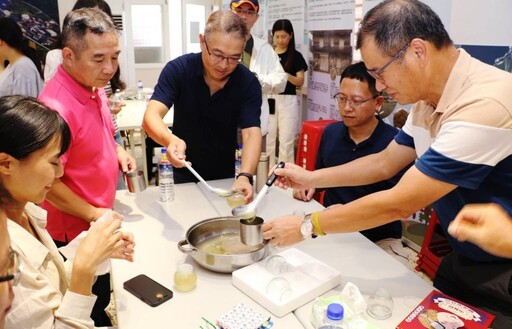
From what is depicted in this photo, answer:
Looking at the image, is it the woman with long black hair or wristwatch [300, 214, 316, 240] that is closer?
wristwatch [300, 214, 316, 240]

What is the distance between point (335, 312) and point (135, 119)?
11.6 ft

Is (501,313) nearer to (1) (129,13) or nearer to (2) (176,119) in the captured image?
A: (2) (176,119)

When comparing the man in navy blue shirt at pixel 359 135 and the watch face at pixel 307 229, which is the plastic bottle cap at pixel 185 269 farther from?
the man in navy blue shirt at pixel 359 135

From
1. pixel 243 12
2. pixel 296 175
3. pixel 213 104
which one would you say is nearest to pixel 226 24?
pixel 213 104

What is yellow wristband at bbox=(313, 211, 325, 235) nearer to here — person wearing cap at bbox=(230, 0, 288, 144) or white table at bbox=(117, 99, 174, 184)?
person wearing cap at bbox=(230, 0, 288, 144)

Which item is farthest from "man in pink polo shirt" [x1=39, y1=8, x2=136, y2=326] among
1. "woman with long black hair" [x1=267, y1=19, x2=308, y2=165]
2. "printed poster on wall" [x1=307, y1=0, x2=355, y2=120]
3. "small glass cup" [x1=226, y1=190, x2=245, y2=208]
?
"woman with long black hair" [x1=267, y1=19, x2=308, y2=165]

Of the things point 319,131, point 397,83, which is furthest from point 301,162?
point 397,83

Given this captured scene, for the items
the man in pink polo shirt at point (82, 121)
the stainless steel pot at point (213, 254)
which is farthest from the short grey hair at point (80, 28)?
the stainless steel pot at point (213, 254)

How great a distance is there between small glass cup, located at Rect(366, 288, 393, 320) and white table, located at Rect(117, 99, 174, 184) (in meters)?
2.75

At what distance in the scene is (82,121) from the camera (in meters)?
1.64

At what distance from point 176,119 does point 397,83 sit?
139cm

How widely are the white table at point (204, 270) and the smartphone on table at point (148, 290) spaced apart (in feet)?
0.06

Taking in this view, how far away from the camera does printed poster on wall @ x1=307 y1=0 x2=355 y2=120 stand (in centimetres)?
369

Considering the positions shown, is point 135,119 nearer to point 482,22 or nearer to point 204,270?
point 204,270
